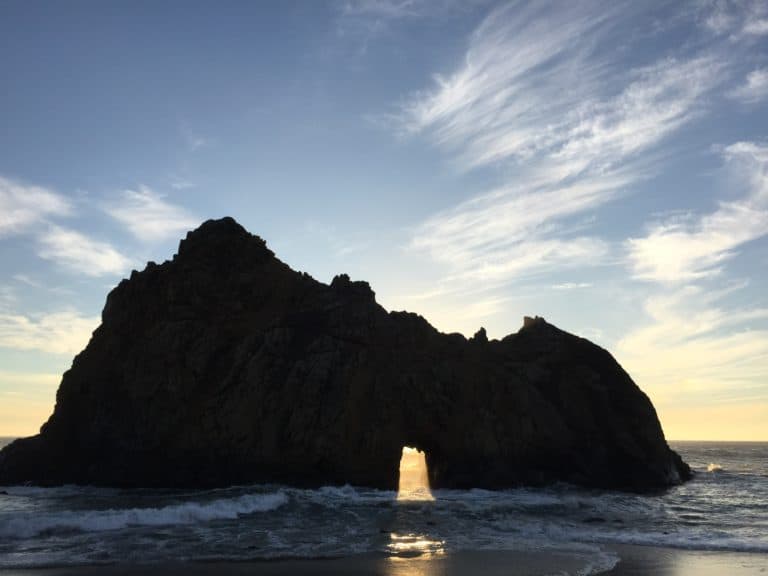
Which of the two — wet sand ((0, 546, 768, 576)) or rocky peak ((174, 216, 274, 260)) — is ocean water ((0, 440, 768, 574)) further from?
rocky peak ((174, 216, 274, 260))

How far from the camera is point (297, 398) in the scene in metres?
44.3

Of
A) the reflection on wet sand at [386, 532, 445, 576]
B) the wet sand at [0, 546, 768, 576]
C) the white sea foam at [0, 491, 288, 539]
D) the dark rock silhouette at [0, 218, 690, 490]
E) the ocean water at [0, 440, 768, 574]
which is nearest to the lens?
the wet sand at [0, 546, 768, 576]

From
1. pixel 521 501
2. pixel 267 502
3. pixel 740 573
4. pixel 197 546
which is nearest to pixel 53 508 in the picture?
pixel 267 502

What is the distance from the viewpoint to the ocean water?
2288 cm

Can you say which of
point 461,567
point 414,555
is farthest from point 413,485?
point 461,567

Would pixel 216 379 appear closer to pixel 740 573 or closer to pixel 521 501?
pixel 521 501

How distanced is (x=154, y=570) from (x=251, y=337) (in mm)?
29126

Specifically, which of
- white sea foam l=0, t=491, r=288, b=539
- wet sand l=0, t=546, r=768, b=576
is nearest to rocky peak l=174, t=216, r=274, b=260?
white sea foam l=0, t=491, r=288, b=539

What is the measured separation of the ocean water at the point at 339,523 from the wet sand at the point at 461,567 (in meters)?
0.82

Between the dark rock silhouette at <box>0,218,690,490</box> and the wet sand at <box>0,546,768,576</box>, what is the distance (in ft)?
72.9

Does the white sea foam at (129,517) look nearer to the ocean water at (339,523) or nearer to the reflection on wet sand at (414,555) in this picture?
the ocean water at (339,523)

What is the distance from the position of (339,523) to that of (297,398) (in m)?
15.5

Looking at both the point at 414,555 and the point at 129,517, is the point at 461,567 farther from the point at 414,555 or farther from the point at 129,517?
the point at 129,517

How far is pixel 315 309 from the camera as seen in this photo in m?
50.5
